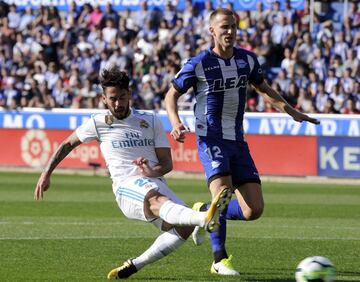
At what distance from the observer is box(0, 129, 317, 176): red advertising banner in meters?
24.4

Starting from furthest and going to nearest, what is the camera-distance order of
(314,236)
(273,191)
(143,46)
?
1. (143,46)
2. (273,191)
3. (314,236)

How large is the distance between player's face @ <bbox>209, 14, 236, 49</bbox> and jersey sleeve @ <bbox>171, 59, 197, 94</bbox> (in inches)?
13.9

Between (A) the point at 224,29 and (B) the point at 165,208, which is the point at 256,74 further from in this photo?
(B) the point at 165,208

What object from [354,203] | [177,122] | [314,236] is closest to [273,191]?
[354,203]

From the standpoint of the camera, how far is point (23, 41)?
3180 cm

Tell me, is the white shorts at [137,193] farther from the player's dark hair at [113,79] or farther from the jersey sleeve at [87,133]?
the player's dark hair at [113,79]

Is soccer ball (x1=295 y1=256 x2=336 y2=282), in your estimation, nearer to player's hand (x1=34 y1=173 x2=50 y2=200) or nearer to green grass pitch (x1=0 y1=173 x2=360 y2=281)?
green grass pitch (x1=0 y1=173 x2=360 y2=281)

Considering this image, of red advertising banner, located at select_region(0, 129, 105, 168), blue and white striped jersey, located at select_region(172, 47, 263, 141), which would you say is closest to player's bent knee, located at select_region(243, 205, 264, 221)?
blue and white striped jersey, located at select_region(172, 47, 263, 141)

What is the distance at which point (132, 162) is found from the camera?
945 cm

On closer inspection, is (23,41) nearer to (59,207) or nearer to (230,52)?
(59,207)

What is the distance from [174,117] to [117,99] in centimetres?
56

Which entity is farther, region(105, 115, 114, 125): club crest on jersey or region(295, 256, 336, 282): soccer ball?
region(105, 115, 114, 125): club crest on jersey

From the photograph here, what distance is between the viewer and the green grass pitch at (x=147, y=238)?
10.1m

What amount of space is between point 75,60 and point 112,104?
21281 mm
